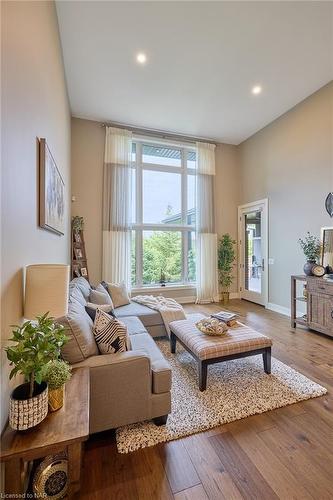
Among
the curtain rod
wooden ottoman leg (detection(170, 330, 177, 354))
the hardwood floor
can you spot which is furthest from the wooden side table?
the curtain rod

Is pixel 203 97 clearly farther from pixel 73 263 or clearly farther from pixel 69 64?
pixel 73 263

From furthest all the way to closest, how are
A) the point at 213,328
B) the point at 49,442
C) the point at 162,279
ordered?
the point at 162,279 → the point at 213,328 → the point at 49,442

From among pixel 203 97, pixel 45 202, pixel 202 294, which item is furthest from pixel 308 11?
pixel 202 294

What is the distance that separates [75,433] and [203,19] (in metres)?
3.89

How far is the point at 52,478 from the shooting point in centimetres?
115

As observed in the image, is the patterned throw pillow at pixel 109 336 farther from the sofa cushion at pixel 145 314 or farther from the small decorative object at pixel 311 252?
the small decorative object at pixel 311 252

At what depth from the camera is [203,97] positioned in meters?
4.00

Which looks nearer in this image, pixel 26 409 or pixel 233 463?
pixel 26 409

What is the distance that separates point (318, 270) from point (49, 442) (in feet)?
12.9

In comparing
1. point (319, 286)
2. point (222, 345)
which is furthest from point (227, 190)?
point (222, 345)

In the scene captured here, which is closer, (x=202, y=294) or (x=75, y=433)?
(x=75, y=433)

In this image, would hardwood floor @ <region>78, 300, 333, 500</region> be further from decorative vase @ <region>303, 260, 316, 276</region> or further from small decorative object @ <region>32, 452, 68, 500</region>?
decorative vase @ <region>303, 260, 316, 276</region>

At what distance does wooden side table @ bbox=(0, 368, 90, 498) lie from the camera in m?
0.95

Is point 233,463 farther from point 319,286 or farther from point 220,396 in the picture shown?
point 319,286
